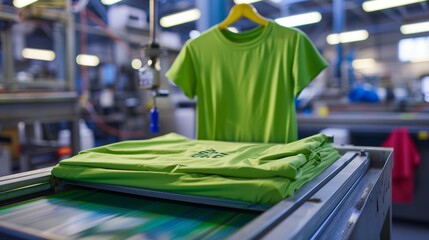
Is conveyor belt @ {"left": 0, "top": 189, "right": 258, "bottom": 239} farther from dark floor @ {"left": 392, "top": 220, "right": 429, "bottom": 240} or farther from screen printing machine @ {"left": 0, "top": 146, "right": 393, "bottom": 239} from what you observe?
dark floor @ {"left": 392, "top": 220, "right": 429, "bottom": 240}

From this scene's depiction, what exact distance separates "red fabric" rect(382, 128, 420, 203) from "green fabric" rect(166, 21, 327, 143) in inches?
60.9

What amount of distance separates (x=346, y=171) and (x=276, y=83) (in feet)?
1.54

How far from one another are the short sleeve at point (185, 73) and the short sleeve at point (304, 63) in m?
0.42

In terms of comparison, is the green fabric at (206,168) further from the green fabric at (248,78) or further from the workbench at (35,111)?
the workbench at (35,111)

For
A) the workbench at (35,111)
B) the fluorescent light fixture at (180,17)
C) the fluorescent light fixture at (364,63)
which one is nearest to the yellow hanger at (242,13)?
the workbench at (35,111)

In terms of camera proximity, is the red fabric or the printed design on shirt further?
the red fabric

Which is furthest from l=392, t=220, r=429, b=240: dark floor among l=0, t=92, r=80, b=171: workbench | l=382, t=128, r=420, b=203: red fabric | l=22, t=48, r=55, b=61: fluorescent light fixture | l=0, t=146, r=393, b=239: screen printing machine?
l=22, t=48, r=55, b=61: fluorescent light fixture

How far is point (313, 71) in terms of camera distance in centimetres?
125

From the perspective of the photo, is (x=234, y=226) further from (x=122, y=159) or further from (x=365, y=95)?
(x=365, y=95)

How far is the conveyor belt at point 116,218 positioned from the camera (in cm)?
63

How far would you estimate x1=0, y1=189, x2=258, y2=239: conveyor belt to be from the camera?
0.63 m

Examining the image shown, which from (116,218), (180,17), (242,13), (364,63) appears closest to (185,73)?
(242,13)

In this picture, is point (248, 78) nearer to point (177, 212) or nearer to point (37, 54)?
point (177, 212)

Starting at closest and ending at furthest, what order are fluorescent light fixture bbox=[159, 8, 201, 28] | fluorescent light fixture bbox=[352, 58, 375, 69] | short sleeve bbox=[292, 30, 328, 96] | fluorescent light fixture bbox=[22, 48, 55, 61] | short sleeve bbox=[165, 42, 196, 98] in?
short sleeve bbox=[292, 30, 328, 96] < short sleeve bbox=[165, 42, 196, 98] < fluorescent light fixture bbox=[159, 8, 201, 28] < fluorescent light fixture bbox=[22, 48, 55, 61] < fluorescent light fixture bbox=[352, 58, 375, 69]
